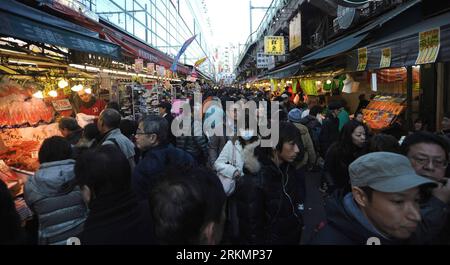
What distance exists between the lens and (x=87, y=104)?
8.46m

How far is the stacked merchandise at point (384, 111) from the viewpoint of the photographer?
8.62 m

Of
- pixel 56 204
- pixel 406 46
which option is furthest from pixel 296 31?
pixel 56 204

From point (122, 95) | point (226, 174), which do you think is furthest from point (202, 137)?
point (122, 95)

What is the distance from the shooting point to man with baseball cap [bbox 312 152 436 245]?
1.83 m

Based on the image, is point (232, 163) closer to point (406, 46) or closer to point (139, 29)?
point (406, 46)

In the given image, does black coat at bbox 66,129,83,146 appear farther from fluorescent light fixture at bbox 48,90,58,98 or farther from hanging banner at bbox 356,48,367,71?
hanging banner at bbox 356,48,367,71

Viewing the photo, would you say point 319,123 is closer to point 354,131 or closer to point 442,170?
point 354,131

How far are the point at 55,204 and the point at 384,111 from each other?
846cm

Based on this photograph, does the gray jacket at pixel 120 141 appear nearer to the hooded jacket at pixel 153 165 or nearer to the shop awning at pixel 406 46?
the hooded jacket at pixel 153 165

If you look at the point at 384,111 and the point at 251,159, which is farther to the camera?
the point at 384,111

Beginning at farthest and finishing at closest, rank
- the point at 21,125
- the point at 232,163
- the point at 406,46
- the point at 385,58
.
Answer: the point at 21,125
the point at 385,58
the point at 406,46
the point at 232,163

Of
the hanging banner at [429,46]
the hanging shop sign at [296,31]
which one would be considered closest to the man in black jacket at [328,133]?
the hanging banner at [429,46]

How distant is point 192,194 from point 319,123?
22.4 feet

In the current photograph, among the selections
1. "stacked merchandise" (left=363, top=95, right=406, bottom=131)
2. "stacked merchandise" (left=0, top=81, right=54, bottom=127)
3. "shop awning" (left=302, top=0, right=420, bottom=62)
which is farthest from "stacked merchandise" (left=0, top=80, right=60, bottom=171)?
"stacked merchandise" (left=363, top=95, right=406, bottom=131)
